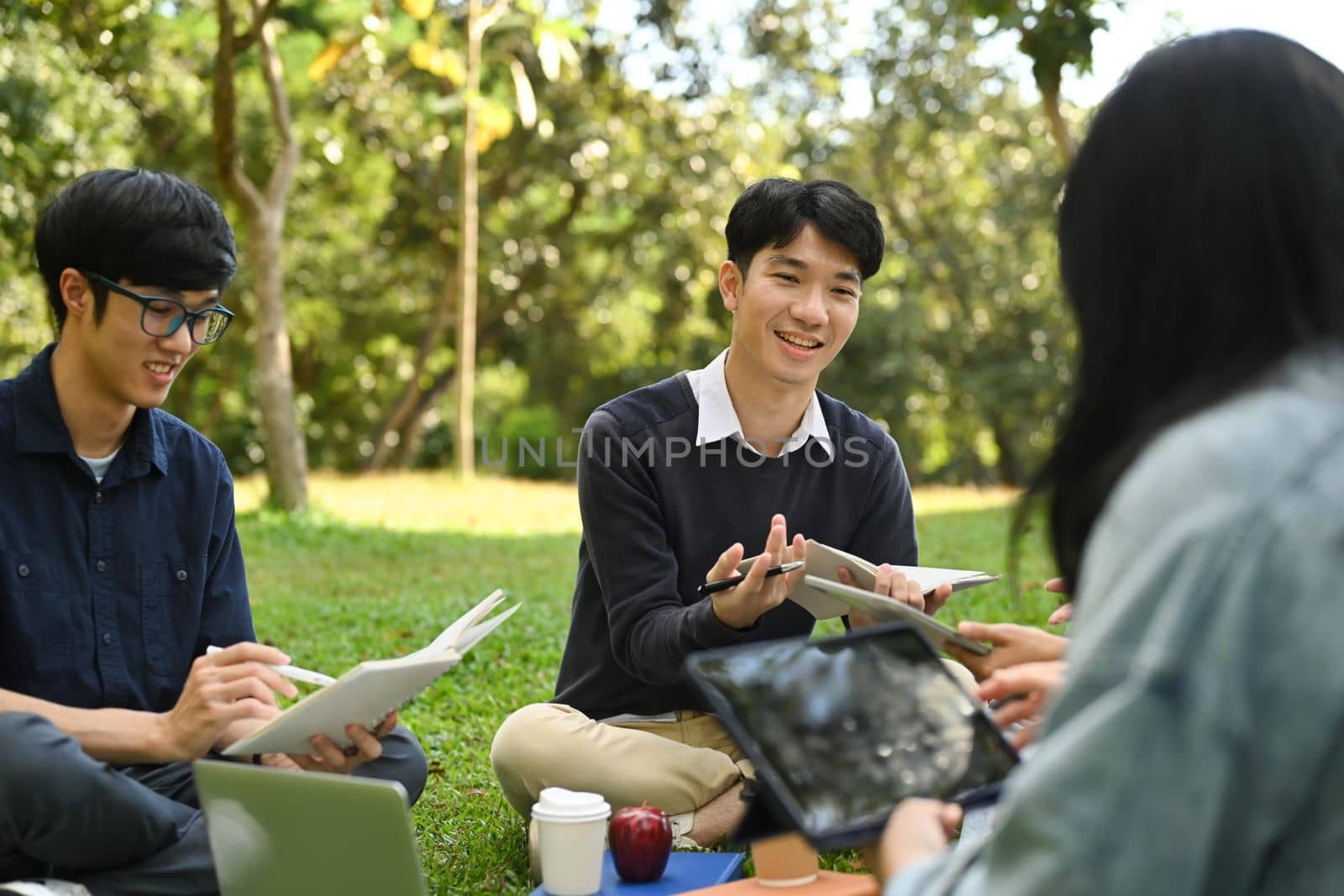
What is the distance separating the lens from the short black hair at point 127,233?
8.58 feet

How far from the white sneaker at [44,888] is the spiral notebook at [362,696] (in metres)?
0.39

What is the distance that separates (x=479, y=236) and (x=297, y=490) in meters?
9.46

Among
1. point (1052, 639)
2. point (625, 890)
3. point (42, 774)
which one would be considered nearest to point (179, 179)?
point (42, 774)

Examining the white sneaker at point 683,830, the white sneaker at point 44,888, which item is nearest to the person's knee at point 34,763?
the white sneaker at point 44,888

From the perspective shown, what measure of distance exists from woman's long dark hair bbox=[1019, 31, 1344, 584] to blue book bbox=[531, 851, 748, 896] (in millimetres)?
1697

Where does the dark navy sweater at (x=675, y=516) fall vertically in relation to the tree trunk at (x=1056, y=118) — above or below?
below

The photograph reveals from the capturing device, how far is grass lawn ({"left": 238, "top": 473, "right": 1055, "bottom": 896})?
3.85 meters

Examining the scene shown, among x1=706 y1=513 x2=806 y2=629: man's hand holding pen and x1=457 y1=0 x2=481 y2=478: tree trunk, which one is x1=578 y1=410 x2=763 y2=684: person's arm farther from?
x1=457 y1=0 x2=481 y2=478: tree trunk

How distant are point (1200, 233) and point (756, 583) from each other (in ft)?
5.38

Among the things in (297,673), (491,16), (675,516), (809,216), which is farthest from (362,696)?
(491,16)

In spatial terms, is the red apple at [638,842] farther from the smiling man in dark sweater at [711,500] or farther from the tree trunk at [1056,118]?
the tree trunk at [1056,118]

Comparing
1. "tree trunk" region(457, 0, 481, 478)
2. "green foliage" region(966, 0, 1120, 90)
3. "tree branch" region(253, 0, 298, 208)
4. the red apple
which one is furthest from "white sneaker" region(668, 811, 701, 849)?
"tree trunk" region(457, 0, 481, 478)

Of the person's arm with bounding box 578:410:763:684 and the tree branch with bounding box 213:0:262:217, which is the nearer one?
the person's arm with bounding box 578:410:763:684

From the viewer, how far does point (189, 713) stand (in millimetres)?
2396
